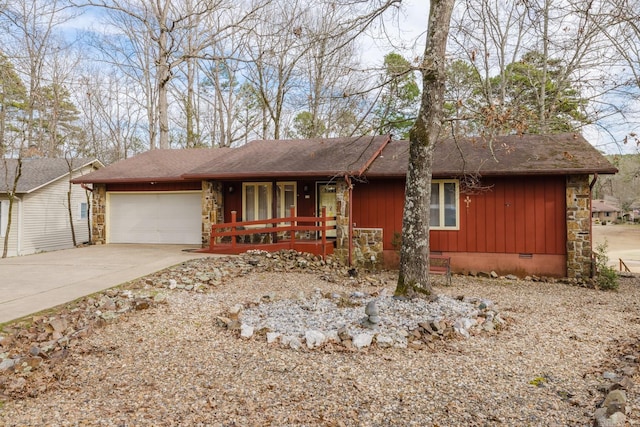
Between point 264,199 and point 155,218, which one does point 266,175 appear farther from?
point 155,218

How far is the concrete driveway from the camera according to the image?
5.49m

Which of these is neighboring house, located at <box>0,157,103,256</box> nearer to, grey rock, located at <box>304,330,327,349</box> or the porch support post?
the porch support post

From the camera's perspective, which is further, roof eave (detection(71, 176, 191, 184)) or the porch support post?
roof eave (detection(71, 176, 191, 184))

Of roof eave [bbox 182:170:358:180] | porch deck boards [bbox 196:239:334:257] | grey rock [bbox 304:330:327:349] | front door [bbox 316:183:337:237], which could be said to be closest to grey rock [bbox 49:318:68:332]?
grey rock [bbox 304:330:327:349]

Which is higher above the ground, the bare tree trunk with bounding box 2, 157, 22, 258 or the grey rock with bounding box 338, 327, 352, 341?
the bare tree trunk with bounding box 2, 157, 22, 258

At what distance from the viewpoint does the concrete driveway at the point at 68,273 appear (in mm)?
5492

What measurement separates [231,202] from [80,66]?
47.1ft

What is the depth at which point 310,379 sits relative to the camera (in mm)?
3328

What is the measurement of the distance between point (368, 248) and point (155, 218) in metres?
7.49

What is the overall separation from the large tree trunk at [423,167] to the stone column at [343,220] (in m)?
4.51

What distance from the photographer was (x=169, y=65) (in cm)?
1723

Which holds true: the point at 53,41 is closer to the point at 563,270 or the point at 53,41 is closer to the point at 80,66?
the point at 80,66

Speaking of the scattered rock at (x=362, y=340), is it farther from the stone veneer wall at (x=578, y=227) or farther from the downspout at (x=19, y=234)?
the downspout at (x=19, y=234)

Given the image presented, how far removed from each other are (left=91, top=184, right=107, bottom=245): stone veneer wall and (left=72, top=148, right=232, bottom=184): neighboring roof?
56 centimetres
